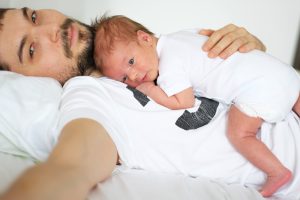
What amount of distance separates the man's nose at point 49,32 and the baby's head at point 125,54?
0.14 meters

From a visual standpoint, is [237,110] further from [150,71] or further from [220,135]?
[150,71]

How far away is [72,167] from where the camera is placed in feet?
1.94

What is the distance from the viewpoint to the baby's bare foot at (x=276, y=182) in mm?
879

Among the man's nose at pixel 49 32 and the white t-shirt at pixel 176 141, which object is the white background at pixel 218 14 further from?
the white t-shirt at pixel 176 141

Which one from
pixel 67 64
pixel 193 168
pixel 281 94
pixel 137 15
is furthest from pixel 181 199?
pixel 137 15

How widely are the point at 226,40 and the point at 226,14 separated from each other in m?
1.12

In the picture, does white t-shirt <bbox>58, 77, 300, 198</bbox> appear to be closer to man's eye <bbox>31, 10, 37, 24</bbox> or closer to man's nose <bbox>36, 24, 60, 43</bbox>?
man's nose <bbox>36, 24, 60, 43</bbox>

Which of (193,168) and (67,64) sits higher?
(67,64)

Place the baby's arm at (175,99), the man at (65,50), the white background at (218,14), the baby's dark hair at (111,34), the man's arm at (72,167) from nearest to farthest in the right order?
1. the man's arm at (72,167)
2. the man at (65,50)
3. the baby's arm at (175,99)
4. the baby's dark hair at (111,34)
5. the white background at (218,14)

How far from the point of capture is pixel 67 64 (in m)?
1.19

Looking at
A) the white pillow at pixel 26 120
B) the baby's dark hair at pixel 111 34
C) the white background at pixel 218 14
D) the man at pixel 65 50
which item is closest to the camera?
the man at pixel 65 50

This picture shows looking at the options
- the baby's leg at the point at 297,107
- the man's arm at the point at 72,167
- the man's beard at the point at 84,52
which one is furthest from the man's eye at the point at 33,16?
the baby's leg at the point at 297,107

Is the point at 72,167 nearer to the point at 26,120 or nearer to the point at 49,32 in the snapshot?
the point at 26,120

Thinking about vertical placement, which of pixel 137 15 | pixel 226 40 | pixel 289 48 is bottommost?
pixel 289 48
